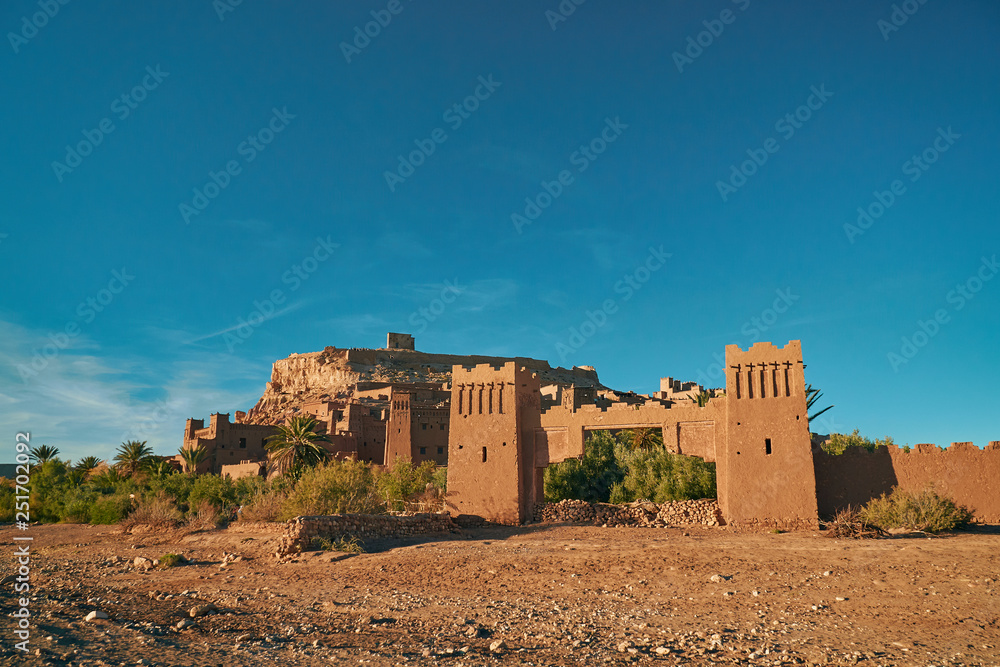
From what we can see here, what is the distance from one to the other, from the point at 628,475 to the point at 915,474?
35.2 ft

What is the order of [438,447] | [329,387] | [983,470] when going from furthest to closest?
1. [329,387]
2. [438,447]
3. [983,470]

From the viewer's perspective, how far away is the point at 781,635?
9750mm

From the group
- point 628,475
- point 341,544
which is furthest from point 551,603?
point 628,475

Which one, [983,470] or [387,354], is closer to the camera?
[983,470]

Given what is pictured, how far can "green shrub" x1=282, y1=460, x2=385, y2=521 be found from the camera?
22.6m

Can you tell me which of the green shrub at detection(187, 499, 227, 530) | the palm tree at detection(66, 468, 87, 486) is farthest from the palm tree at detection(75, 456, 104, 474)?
the green shrub at detection(187, 499, 227, 530)

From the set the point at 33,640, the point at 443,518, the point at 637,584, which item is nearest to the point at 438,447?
the point at 443,518

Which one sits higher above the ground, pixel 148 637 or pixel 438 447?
pixel 438 447

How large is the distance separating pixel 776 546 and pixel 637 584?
16.6 ft

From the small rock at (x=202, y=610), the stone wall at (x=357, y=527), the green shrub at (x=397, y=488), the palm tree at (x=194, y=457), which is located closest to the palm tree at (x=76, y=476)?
the palm tree at (x=194, y=457)

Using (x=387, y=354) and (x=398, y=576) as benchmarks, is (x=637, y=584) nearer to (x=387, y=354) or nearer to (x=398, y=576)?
(x=398, y=576)

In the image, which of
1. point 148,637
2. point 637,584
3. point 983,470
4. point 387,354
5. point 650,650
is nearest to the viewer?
point 650,650

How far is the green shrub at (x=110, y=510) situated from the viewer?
34.2 meters

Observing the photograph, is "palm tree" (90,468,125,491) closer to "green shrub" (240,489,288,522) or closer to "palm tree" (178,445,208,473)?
"palm tree" (178,445,208,473)
